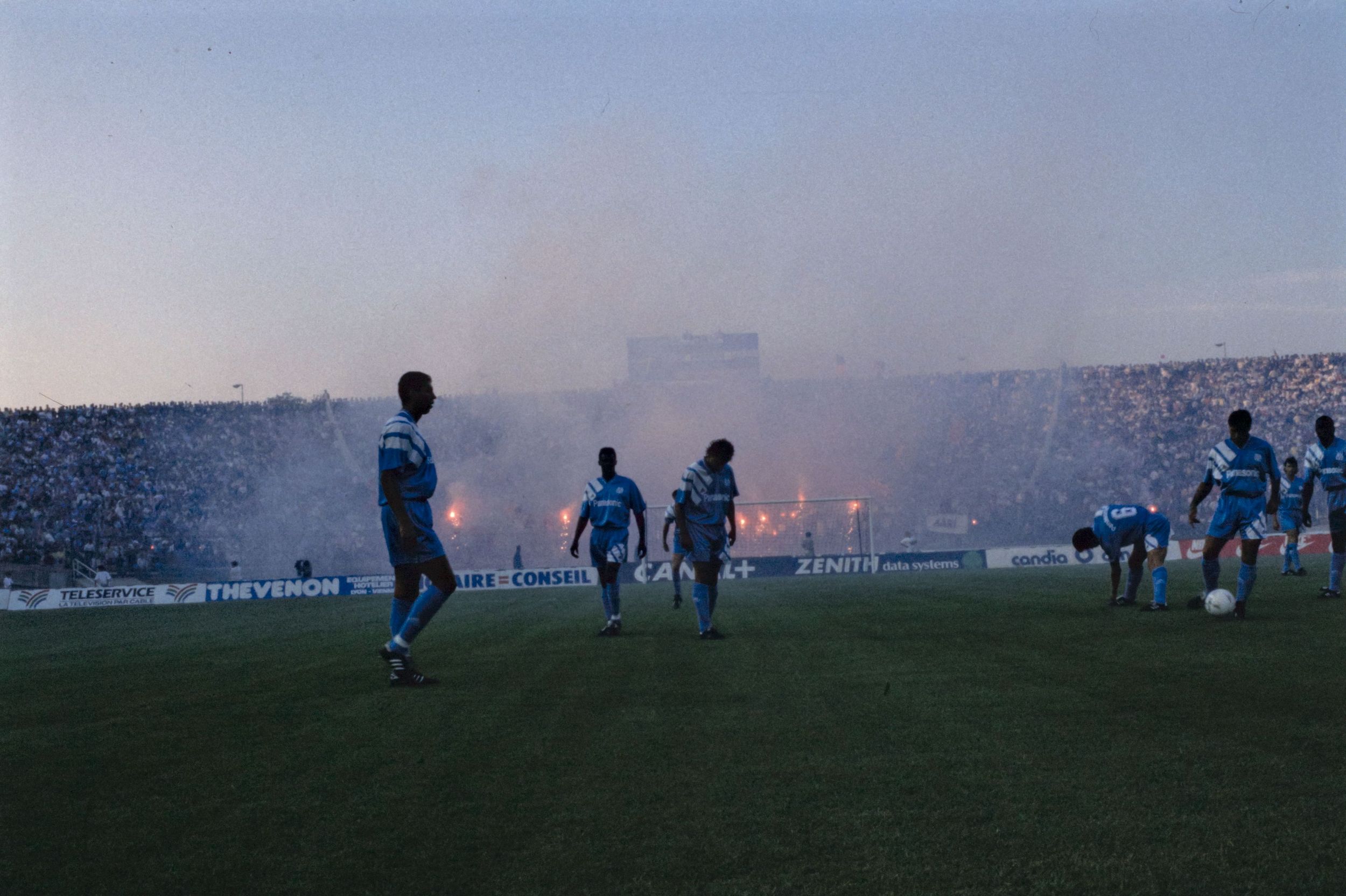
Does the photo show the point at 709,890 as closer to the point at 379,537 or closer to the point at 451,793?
the point at 451,793

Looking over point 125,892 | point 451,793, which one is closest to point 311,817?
point 451,793

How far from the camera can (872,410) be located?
2030 inches

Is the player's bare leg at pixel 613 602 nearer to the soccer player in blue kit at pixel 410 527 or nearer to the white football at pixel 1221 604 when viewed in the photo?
the soccer player in blue kit at pixel 410 527

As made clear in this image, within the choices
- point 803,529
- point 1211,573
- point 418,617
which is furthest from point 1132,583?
point 803,529

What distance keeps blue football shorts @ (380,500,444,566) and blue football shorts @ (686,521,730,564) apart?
11.6ft

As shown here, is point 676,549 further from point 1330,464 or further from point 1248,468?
point 1330,464

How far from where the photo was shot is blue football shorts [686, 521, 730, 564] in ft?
35.1

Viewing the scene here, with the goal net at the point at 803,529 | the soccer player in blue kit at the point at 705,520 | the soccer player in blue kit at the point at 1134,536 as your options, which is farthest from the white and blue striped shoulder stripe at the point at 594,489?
the goal net at the point at 803,529

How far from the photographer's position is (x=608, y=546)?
11914mm

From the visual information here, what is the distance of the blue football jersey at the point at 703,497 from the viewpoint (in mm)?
10719

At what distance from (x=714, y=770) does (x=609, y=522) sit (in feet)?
24.1

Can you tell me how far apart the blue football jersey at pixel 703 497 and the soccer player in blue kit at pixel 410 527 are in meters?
3.37

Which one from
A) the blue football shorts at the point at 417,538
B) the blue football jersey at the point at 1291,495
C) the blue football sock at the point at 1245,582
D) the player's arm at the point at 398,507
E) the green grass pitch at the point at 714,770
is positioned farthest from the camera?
the blue football jersey at the point at 1291,495

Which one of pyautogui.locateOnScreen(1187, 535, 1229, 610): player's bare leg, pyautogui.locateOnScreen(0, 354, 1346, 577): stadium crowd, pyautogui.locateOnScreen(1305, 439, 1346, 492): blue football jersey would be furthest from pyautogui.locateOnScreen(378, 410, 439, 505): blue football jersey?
pyautogui.locateOnScreen(0, 354, 1346, 577): stadium crowd
